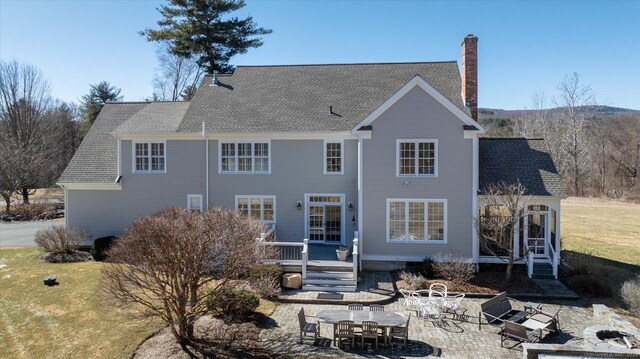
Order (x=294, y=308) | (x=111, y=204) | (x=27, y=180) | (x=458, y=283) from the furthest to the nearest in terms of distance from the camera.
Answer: (x=27, y=180) → (x=111, y=204) → (x=458, y=283) → (x=294, y=308)

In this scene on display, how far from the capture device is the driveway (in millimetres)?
25208

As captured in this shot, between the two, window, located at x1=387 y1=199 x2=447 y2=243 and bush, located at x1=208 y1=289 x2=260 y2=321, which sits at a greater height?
window, located at x1=387 y1=199 x2=447 y2=243

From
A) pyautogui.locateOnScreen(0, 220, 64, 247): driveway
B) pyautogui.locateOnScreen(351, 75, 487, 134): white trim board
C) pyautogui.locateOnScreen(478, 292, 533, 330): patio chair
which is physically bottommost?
pyautogui.locateOnScreen(478, 292, 533, 330): patio chair

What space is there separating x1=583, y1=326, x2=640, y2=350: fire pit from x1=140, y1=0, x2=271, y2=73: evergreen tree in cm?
3859

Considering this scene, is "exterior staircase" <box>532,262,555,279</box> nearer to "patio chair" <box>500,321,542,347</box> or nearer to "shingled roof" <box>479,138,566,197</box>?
"shingled roof" <box>479,138,566,197</box>

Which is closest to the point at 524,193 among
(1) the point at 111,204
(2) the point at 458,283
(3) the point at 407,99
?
(2) the point at 458,283

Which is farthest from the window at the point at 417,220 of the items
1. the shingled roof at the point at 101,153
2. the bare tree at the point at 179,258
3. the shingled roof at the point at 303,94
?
the shingled roof at the point at 101,153

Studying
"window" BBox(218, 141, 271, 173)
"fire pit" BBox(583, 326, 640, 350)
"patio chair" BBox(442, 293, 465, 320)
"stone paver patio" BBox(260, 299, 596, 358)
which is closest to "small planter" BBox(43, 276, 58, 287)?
"window" BBox(218, 141, 271, 173)

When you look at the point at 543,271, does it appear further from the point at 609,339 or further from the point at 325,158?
the point at 325,158

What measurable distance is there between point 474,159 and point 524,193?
2.62 meters

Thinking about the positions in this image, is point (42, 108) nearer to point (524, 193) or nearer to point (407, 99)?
point (407, 99)

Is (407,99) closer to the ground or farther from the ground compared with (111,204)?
farther from the ground

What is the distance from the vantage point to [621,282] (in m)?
18.3

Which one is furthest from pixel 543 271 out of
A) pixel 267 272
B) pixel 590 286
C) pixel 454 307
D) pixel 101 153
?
pixel 101 153
